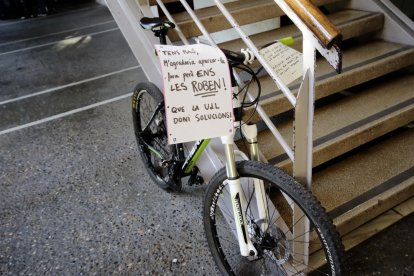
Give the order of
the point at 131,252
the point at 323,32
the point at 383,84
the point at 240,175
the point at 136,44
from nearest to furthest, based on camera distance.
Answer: the point at 323,32
the point at 240,175
the point at 131,252
the point at 136,44
the point at 383,84

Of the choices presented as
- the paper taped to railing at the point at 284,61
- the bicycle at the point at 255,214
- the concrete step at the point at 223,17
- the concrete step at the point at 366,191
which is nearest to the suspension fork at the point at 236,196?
the bicycle at the point at 255,214

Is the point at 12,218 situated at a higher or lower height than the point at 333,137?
lower

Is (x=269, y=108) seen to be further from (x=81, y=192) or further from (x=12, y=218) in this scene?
(x=12, y=218)

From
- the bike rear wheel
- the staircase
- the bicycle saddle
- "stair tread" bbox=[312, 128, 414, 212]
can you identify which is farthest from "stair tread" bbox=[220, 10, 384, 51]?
"stair tread" bbox=[312, 128, 414, 212]

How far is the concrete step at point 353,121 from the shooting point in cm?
207

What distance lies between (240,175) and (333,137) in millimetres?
924

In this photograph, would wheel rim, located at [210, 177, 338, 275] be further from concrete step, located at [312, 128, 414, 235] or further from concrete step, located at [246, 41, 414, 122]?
concrete step, located at [246, 41, 414, 122]

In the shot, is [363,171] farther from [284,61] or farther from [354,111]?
[284,61]

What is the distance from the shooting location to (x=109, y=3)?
8.35 ft

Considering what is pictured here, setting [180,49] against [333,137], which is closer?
[180,49]

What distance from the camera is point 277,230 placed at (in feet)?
5.85

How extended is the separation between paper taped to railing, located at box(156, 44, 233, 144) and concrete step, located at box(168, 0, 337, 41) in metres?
1.24

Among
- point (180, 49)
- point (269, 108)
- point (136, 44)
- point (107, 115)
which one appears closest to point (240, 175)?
point (180, 49)

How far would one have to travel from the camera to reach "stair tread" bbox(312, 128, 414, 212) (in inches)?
79.5
